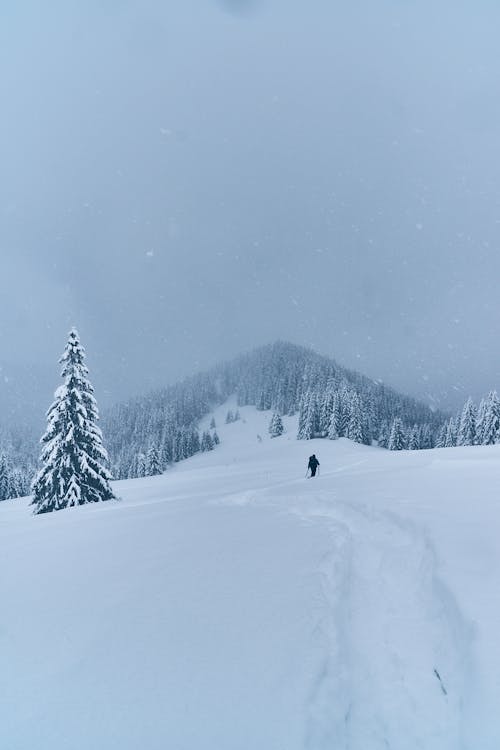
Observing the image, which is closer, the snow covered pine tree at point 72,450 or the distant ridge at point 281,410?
the snow covered pine tree at point 72,450

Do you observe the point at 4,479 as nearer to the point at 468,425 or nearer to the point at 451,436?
the point at 468,425

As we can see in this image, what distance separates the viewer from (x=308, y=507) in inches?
426

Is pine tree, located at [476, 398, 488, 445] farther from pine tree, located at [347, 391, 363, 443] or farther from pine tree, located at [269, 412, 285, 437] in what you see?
pine tree, located at [269, 412, 285, 437]

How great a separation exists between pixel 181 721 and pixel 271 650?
3.72ft

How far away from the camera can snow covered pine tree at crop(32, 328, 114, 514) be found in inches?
776

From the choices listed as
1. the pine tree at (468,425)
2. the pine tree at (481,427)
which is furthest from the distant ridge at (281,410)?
the pine tree at (481,427)

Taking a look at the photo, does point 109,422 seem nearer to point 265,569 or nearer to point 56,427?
point 56,427

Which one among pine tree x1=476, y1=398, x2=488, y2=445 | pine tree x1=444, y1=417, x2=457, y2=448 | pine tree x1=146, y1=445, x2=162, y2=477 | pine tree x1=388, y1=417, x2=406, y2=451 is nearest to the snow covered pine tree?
pine tree x1=146, y1=445, x2=162, y2=477

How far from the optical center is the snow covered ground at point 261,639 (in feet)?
11.1

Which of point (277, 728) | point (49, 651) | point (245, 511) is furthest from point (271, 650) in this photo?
point (245, 511)

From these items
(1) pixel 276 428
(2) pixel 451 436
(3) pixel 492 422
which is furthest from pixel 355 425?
(1) pixel 276 428

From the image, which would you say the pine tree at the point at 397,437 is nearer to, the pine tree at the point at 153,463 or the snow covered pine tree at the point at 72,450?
the pine tree at the point at 153,463

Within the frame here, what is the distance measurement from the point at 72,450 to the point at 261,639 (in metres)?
18.8

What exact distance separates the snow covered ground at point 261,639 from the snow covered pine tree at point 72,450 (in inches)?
495
